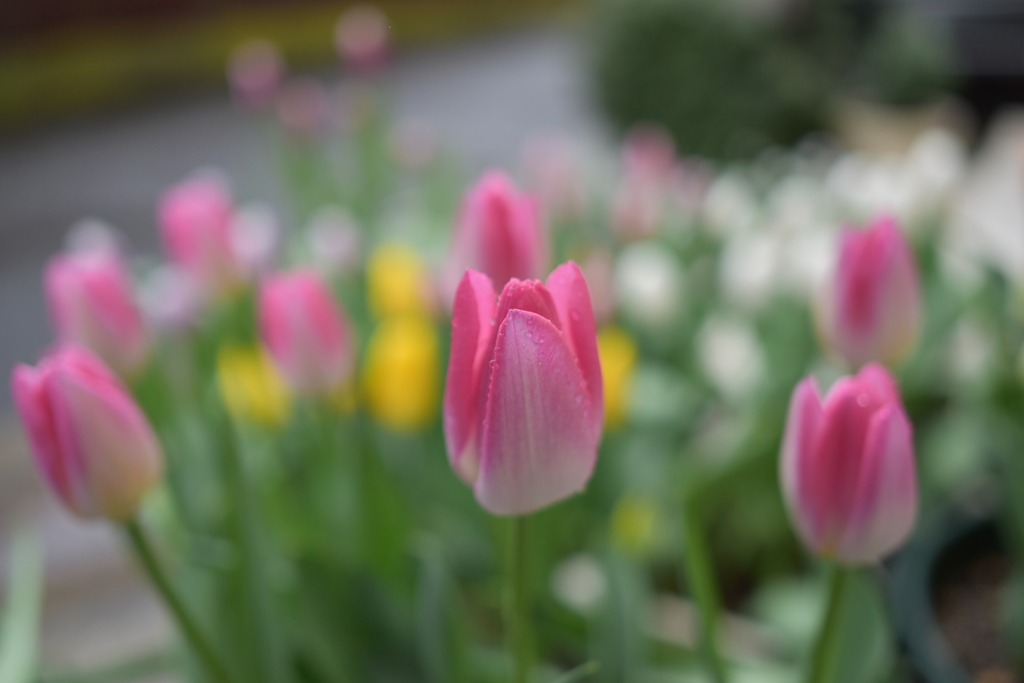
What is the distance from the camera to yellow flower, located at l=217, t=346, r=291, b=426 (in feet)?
2.39

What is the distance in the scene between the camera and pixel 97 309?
1.66 feet

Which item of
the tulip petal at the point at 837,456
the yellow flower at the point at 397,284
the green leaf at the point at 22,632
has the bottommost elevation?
the green leaf at the point at 22,632

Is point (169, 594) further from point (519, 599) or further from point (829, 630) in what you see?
point (829, 630)

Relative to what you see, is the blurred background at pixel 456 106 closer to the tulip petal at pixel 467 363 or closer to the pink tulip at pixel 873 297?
the pink tulip at pixel 873 297

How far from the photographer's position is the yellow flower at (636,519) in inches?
28.5

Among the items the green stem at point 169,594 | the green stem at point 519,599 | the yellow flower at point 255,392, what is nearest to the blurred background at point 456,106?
the yellow flower at point 255,392

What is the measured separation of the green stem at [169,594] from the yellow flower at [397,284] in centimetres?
38

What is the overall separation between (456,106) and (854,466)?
203 inches

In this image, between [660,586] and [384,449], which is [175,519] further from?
[660,586]

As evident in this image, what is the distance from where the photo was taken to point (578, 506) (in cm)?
76

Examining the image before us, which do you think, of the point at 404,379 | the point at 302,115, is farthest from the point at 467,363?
the point at 302,115

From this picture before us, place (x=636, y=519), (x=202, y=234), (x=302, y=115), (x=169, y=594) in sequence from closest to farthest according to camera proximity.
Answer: (x=169, y=594) → (x=202, y=234) → (x=636, y=519) → (x=302, y=115)

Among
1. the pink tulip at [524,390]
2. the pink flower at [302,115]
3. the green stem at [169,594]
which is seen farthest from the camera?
the pink flower at [302,115]

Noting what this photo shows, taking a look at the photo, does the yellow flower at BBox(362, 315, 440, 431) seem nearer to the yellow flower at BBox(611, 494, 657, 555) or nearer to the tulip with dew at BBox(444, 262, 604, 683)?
the yellow flower at BBox(611, 494, 657, 555)
